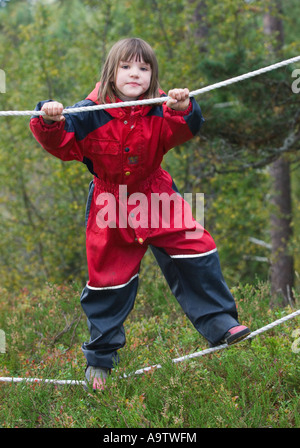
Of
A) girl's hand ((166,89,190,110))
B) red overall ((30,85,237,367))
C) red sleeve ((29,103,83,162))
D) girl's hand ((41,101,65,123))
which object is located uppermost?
girl's hand ((166,89,190,110))

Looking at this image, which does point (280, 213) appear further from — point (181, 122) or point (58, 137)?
point (58, 137)

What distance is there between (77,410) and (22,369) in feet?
2.43

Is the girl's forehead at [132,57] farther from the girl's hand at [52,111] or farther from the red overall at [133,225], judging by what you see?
the girl's hand at [52,111]

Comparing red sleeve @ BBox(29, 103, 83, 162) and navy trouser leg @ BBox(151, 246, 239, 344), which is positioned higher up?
red sleeve @ BBox(29, 103, 83, 162)

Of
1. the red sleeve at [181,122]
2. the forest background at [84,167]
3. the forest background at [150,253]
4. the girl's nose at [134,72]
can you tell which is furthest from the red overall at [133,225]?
the forest background at [84,167]

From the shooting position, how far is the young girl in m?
2.77

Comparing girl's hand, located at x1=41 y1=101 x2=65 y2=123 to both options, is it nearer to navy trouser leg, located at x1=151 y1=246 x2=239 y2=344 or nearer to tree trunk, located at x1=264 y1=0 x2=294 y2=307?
navy trouser leg, located at x1=151 y1=246 x2=239 y2=344

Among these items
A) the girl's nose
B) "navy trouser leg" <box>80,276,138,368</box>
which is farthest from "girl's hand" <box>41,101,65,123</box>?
"navy trouser leg" <box>80,276,138,368</box>

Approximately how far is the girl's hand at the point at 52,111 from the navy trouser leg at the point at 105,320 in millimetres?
962

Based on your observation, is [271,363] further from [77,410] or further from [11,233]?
[11,233]

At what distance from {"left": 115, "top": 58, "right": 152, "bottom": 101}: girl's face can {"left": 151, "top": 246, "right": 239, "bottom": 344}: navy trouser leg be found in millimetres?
927

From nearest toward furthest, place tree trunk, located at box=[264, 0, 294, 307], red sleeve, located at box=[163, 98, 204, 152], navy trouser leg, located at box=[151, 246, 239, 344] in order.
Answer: red sleeve, located at box=[163, 98, 204, 152] < navy trouser leg, located at box=[151, 246, 239, 344] < tree trunk, located at box=[264, 0, 294, 307]

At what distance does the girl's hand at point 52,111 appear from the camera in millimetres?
2486

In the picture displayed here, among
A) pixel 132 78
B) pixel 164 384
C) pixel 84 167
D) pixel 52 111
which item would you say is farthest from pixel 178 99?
pixel 84 167
